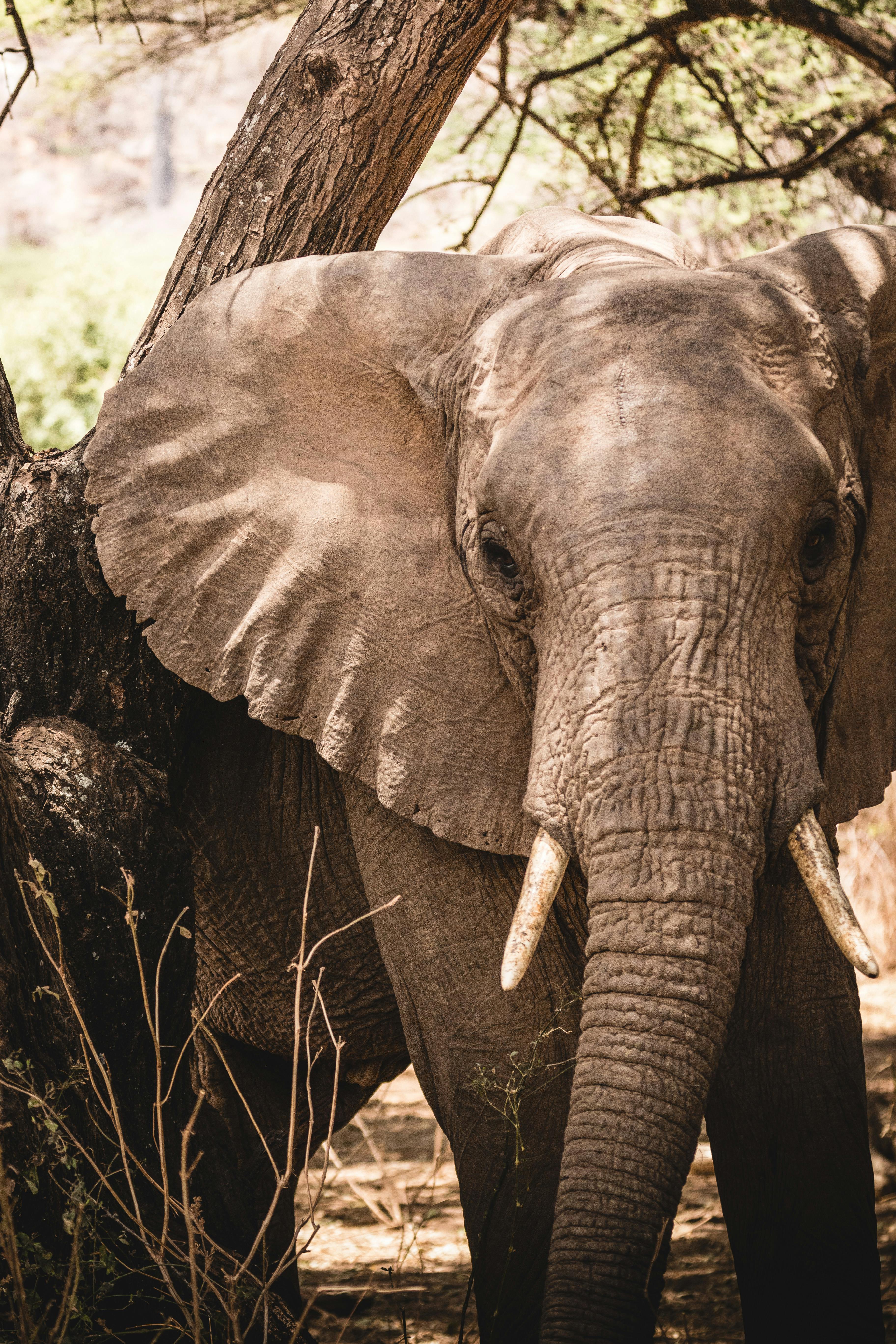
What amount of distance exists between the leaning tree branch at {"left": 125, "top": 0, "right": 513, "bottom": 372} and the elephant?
408 mm

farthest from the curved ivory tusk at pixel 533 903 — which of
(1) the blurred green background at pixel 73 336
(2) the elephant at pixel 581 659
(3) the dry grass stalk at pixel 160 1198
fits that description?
(1) the blurred green background at pixel 73 336

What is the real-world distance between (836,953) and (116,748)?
1.68 meters

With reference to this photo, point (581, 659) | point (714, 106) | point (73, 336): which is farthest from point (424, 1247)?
point (73, 336)

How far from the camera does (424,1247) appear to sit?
193 inches

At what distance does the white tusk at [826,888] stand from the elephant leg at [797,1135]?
0.61m

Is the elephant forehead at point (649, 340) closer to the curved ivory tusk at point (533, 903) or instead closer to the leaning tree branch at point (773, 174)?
the curved ivory tusk at point (533, 903)

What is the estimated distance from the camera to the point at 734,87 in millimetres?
6711

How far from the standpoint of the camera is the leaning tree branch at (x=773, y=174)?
605 centimetres

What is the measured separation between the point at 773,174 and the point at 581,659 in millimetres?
4383

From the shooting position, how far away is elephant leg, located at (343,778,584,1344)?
3141 mm

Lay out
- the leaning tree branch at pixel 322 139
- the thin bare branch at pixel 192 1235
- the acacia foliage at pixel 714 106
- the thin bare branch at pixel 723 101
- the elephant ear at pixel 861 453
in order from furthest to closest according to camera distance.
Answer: the thin bare branch at pixel 723 101 < the acacia foliage at pixel 714 106 < the leaning tree branch at pixel 322 139 < the elephant ear at pixel 861 453 < the thin bare branch at pixel 192 1235

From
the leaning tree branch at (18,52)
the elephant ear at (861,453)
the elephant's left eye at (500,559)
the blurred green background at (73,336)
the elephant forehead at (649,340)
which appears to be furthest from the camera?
the blurred green background at (73,336)

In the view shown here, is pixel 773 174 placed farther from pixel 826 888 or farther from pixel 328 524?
pixel 826 888

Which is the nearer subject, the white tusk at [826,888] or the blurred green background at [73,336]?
the white tusk at [826,888]
